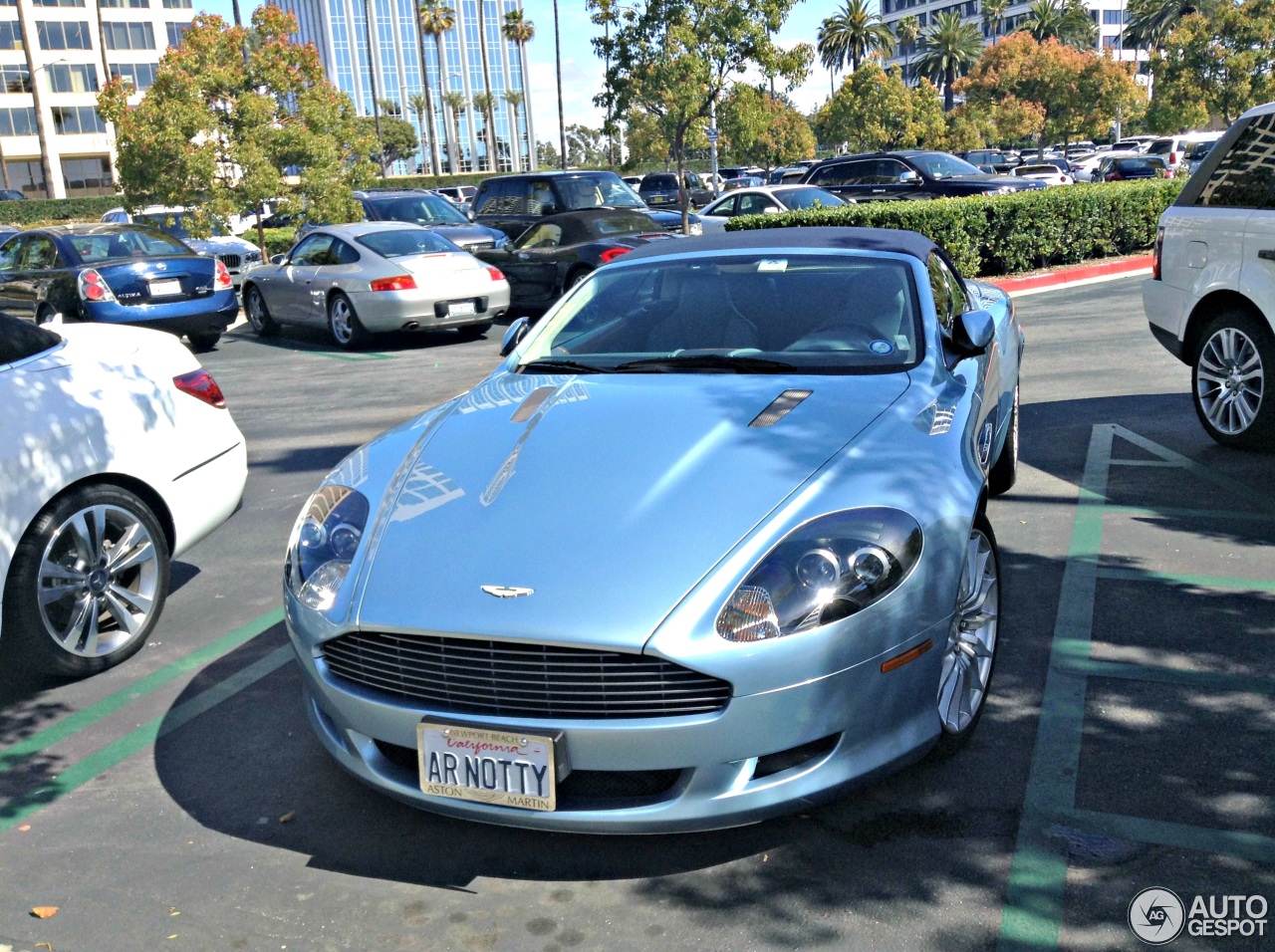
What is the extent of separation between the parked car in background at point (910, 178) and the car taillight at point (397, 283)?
1141 centimetres

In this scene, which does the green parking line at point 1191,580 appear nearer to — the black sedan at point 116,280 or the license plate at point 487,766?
the license plate at point 487,766

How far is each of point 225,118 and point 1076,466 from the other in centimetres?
1590

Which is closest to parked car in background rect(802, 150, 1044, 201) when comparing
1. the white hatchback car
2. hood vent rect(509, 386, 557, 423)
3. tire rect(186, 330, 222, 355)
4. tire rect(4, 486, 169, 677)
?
tire rect(186, 330, 222, 355)

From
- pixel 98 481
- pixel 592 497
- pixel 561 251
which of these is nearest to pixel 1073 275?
pixel 561 251

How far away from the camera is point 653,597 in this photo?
3170mm

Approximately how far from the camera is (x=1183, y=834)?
131 inches

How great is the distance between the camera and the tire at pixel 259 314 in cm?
1561

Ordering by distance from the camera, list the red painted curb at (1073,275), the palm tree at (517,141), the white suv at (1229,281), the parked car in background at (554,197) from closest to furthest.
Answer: the white suv at (1229,281) < the red painted curb at (1073,275) < the parked car in background at (554,197) < the palm tree at (517,141)

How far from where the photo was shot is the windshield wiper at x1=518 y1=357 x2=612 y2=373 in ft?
15.6

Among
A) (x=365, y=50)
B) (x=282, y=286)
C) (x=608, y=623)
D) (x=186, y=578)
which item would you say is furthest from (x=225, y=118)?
(x=365, y=50)

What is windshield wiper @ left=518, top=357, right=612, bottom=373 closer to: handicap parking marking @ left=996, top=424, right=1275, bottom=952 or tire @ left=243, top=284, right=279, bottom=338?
handicap parking marking @ left=996, top=424, right=1275, bottom=952

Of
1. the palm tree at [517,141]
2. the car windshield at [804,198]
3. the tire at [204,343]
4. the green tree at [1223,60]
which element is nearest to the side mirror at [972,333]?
the tire at [204,343]

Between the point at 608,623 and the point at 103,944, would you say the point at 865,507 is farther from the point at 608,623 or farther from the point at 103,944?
the point at 103,944

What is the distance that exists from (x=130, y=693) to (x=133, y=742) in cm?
48
